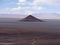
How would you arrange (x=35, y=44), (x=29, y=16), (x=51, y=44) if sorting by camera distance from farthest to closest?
(x=29, y=16) < (x=51, y=44) < (x=35, y=44)

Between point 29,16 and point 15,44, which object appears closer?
point 15,44

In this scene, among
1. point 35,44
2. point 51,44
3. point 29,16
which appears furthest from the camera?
point 29,16

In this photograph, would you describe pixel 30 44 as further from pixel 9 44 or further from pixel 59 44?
pixel 59 44

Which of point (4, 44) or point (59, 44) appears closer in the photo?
point (4, 44)

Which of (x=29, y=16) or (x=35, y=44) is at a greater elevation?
(x=29, y=16)

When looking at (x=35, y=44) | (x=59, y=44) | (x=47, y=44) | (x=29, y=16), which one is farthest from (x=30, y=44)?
(x=29, y=16)

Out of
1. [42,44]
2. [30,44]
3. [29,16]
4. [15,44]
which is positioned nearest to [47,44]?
[42,44]

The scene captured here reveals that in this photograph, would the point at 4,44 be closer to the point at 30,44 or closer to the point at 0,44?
the point at 0,44
